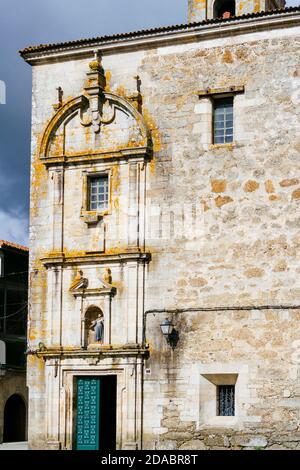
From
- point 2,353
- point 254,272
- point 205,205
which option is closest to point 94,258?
point 205,205

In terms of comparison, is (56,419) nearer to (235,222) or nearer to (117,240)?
(117,240)

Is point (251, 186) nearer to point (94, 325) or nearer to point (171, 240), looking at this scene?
point (171, 240)

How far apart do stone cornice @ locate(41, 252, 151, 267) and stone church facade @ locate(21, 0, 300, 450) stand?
39 mm

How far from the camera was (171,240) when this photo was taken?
2659 cm

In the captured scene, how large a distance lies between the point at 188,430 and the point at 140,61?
940cm

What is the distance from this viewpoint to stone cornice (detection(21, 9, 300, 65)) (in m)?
26.2

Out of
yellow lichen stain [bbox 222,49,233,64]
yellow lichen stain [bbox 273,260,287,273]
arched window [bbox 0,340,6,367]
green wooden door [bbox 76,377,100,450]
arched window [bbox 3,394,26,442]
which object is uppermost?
yellow lichen stain [bbox 222,49,233,64]

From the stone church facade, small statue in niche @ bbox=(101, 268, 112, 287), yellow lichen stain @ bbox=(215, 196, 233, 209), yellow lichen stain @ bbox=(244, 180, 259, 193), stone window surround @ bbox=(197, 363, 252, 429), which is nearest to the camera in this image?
stone window surround @ bbox=(197, 363, 252, 429)

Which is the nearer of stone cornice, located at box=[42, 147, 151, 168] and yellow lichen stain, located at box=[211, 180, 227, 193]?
yellow lichen stain, located at box=[211, 180, 227, 193]

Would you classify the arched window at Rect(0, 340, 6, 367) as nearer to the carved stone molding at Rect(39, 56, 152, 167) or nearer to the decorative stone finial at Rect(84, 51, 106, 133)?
the carved stone molding at Rect(39, 56, 152, 167)

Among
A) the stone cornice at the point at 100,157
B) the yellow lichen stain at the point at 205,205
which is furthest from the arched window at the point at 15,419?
the yellow lichen stain at the point at 205,205

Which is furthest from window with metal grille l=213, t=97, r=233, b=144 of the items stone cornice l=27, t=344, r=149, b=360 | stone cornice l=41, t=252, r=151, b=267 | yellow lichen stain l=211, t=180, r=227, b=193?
stone cornice l=27, t=344, r=149, b=360

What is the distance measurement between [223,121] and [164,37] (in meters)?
2.68

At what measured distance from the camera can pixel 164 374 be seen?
2614 centimetres
